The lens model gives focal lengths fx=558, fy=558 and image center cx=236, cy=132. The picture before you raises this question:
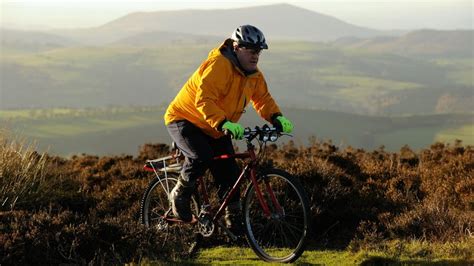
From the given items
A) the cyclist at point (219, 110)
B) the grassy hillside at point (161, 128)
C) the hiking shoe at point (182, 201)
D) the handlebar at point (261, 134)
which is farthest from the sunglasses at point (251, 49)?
the grassy hillside at point (161, 128)

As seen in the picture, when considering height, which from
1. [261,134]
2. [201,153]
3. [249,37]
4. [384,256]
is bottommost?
[384,256]

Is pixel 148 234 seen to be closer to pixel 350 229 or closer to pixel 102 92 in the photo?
pixel 350 229

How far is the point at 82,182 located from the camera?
33.1 ft

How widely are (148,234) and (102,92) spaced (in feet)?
616

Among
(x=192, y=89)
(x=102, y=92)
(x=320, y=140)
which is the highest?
(x=192, y=89)

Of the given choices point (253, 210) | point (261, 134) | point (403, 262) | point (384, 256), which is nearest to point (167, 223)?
point (253, 210)

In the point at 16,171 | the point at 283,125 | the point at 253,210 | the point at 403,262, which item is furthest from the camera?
the point at 16,171

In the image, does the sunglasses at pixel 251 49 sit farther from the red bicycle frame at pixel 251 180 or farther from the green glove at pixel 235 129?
the red bicycle frame at pixel 251 180

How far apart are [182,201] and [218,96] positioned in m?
1.36

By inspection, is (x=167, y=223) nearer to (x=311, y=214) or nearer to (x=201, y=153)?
(x=201, y=153)

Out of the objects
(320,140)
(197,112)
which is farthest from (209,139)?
(320,140)

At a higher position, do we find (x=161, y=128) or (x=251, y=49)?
(x=251, y=49)

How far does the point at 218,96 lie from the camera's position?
204 inches

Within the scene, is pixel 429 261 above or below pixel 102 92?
above
